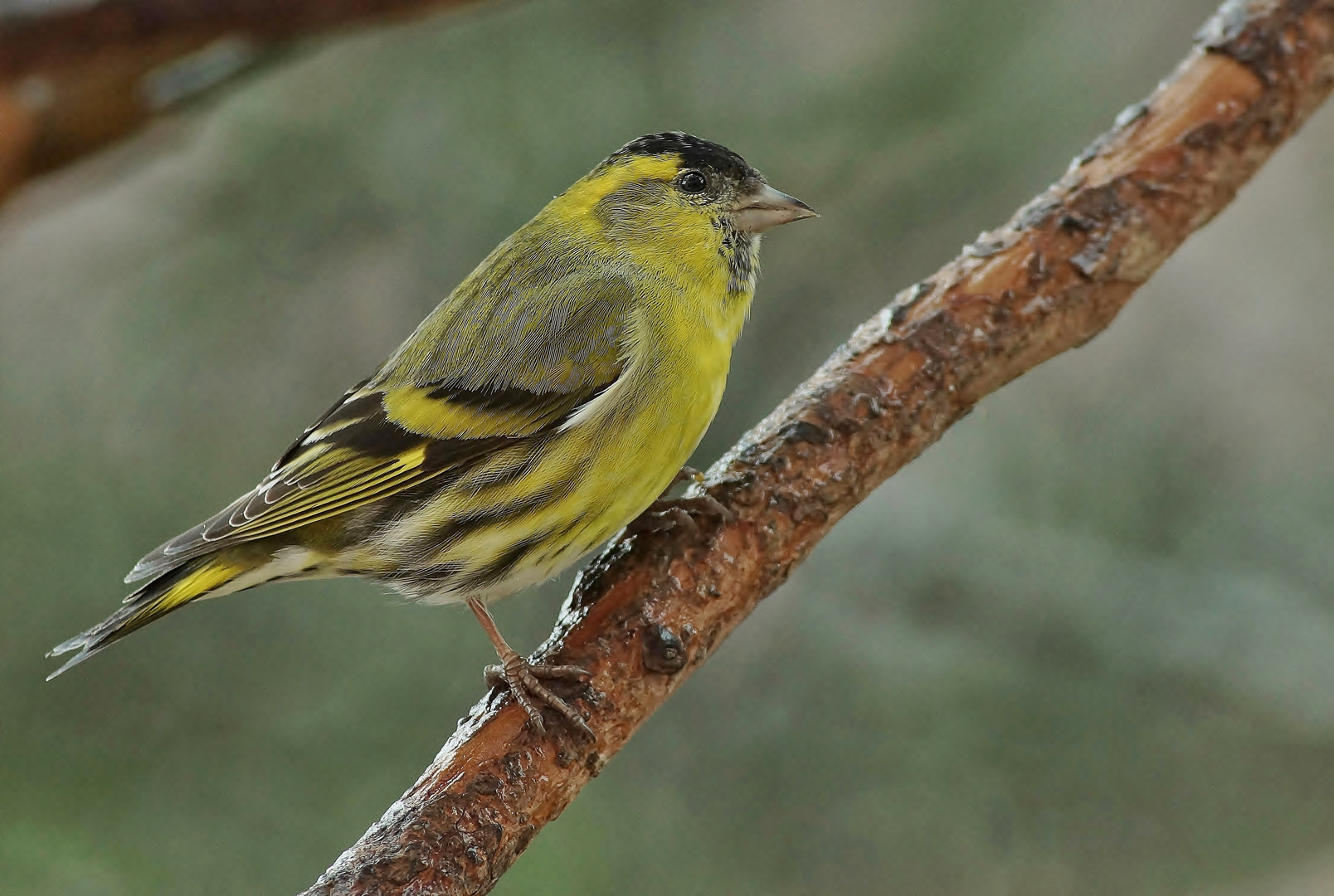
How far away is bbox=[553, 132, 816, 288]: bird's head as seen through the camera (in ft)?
8.88

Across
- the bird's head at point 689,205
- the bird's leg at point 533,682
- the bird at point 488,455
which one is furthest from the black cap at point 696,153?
the bird's leg at point 533,682

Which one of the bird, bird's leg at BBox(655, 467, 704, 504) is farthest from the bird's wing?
bird's leg at BBox(655, 467, 704, 504)

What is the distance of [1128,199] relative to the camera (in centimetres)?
252

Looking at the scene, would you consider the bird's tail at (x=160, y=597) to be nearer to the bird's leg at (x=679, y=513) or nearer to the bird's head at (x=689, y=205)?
the bird's leg at (x=679, y=513)

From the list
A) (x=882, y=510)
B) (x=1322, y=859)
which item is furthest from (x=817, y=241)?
(x=1322, y=859)

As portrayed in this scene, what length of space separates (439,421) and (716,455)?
4.27 feet

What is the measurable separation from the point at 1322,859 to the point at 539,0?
2648mm

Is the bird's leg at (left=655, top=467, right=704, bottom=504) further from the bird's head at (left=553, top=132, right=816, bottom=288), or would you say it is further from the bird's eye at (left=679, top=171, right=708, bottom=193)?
the bird's eye at (left=679, top=171, right=708, bottom=193)

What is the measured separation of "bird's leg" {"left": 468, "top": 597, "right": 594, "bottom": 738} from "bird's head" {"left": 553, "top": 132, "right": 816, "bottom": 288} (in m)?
0.90

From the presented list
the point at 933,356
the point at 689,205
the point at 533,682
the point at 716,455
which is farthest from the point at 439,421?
the point at 716,455

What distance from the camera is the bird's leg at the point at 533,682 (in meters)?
2.06

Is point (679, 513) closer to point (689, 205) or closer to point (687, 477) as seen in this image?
point (687, 477)

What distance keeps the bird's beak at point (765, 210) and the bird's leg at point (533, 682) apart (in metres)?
1.00

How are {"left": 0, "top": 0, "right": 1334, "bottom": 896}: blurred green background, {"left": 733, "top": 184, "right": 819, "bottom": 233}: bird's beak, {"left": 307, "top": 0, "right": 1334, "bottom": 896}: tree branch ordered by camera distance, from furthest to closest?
{"left": 0, "top": 0, "right": 1334, "bottom": 896}: blurred green background, {"left": 733, "top": 184, "right": 819, "bottom": 233}: bird's beak, {"left": 307, "top": 0, "right": 1334, "bottom": 896}: tree branch
